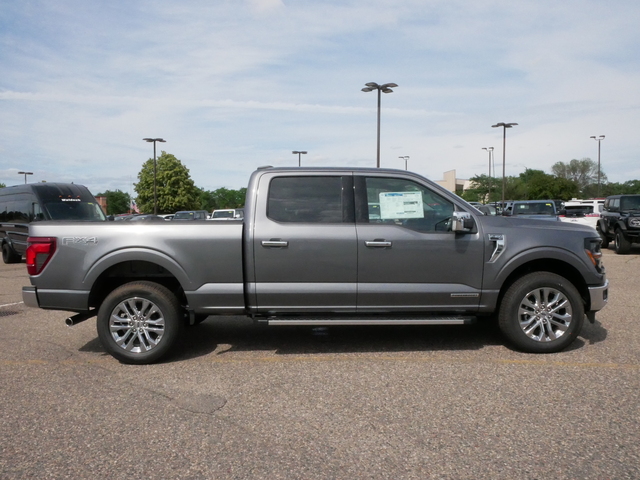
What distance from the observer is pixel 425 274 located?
18.2 ft

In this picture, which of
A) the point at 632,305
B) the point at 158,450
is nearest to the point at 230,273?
the point at 158,450

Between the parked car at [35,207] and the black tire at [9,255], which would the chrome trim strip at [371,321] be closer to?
the parked car at [35,207]

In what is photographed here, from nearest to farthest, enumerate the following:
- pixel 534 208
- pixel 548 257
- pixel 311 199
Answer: pixel 548 257, pixel 311 199, pixel 534 208

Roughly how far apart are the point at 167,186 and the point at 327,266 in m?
74.6

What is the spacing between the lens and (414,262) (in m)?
5.52

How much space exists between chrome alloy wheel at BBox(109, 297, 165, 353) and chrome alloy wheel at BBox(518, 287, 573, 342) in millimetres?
3565

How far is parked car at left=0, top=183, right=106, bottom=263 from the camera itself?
1570 cm

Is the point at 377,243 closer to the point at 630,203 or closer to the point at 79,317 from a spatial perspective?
the point at 79,317

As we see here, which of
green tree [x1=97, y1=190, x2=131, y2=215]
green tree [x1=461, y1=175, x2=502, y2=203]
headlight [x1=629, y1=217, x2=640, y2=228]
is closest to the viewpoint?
headlight [x1=629, y1=217, x2=640, y2=228]

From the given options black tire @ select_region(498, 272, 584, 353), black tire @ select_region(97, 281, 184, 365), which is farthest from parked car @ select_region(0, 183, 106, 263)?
black tire @ select_region(498, 272, 584, 353)

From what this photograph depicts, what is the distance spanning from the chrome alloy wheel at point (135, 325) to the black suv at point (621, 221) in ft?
47.8

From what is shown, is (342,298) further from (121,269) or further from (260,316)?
Result: (121,269)

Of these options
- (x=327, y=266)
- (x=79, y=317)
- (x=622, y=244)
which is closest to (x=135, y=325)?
Answer: (x=79, y=317)

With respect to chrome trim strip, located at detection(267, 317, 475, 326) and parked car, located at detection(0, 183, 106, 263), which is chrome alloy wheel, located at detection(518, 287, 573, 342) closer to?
chrome trim strip, located at detection(267, 317, 475, 326)
